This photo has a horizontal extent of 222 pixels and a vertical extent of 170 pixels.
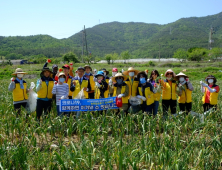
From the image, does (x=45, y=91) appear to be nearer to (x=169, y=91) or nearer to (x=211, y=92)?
(x=169, y=91)

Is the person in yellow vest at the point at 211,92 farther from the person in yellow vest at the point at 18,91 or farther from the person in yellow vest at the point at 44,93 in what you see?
the person in yellow vest at the point at 18,91

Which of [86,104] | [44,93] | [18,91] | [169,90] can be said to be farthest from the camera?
[18,91]

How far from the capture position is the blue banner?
482 cm

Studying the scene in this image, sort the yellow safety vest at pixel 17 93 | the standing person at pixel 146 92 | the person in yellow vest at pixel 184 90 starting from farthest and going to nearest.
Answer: the yellow safety vest at pixel 17 93, the person in yellow vest at pixel 184 90, the standing person at pixel 146 92

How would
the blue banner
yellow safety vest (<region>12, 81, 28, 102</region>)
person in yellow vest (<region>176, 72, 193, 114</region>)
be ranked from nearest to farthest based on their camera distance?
1. the blue banner
2. person in yellow vest (<region>176, 72, 193, 114</region>)
3. yellow safety vest (<region>12, 81, 28, 102</region>)

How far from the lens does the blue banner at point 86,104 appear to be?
482 centimetres

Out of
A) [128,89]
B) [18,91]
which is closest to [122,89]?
[128,89]

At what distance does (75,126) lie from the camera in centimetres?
452

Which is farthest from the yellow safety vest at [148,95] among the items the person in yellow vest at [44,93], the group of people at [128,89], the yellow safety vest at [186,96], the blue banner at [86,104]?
the person in yellow vest at [44,93]

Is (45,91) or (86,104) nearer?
(86,104)

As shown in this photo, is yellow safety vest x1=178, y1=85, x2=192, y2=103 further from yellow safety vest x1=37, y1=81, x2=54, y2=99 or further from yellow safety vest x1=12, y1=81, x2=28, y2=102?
yellow safety vest x1=12, y1=81, x2=28, y2=102

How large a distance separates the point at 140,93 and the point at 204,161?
2.43m

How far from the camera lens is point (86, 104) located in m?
4.96

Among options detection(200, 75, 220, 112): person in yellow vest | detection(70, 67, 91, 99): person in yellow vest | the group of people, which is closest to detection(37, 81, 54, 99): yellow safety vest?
the group of people
